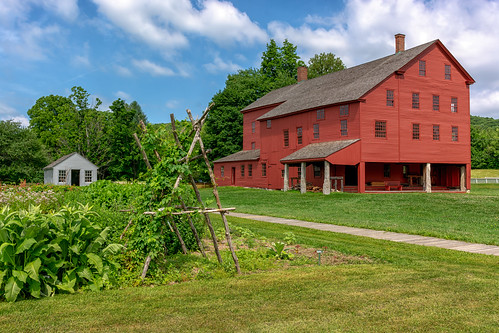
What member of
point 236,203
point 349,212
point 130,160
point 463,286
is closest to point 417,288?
point 463,286

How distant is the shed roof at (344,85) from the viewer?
3192 centimetres

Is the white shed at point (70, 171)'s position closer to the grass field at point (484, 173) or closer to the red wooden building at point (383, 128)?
the red wooden building at point (383, 128)

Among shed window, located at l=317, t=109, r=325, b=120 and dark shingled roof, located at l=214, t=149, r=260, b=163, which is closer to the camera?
shed window, located at l=317, t=109, r=325, b=120

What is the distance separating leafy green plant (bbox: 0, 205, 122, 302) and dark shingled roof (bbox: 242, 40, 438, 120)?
26.5 metres

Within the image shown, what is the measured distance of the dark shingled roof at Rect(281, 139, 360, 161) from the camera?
30.4 metres

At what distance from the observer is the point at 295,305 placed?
5629 millimetres

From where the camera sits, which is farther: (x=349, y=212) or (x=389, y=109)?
(x=389, y=109)

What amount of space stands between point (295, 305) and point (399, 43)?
34994 mm

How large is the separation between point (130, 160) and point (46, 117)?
20677 millimetres

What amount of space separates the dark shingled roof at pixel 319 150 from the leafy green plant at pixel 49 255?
24.3m

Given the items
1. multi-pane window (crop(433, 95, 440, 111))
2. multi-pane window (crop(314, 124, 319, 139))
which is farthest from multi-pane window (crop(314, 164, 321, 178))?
multi-pane window (crop(433, 95, 440, 111))

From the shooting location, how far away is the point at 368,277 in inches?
281

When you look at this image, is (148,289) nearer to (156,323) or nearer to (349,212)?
(156,323)

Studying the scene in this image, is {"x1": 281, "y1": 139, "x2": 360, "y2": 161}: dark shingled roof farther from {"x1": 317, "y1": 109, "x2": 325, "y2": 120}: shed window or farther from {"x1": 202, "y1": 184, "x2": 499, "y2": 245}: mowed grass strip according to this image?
{"x1": 202, "y1": 184, "x2": 499, "y2": 245}: mowed grass strip
